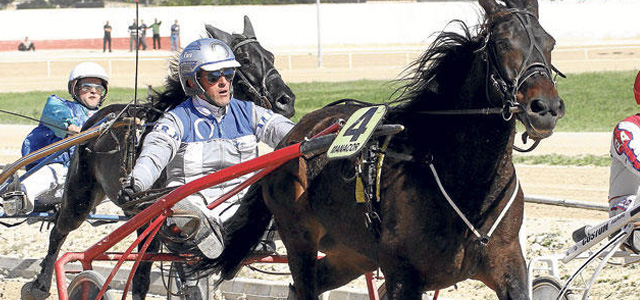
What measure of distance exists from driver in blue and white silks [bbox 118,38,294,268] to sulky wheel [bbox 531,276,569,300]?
1708 mm

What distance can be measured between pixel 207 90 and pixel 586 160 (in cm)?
849

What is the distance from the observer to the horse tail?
19.4 feet

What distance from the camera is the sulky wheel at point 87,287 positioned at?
6047 mm

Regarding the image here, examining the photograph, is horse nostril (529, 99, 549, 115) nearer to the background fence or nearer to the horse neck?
the horse neck

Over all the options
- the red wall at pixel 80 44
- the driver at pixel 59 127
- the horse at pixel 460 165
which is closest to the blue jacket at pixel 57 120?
the driver at pixel 59 127

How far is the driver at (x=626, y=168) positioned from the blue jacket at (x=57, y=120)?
167 inches

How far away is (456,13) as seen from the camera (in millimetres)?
44031

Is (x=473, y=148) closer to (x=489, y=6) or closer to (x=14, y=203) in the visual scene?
(x=489, y=6)

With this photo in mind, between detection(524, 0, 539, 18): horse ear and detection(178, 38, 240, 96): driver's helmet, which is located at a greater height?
detection(524, 0, 539, 18): horse ear

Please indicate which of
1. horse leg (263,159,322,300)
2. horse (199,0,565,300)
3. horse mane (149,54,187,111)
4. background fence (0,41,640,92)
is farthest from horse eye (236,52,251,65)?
background fence (0,41,640,92)

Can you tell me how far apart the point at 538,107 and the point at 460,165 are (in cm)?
57

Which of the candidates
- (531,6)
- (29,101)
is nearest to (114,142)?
(531,6)

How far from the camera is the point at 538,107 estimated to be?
13.8 feet

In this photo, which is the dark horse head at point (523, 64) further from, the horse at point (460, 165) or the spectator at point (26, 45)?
the spectator at point (26, 45)
